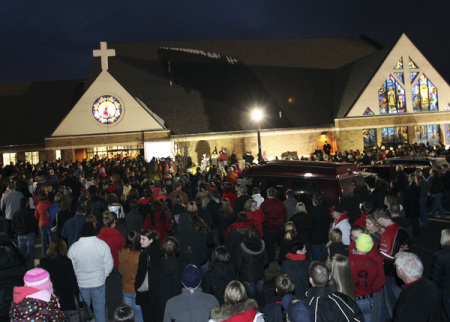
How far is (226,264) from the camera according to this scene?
6.23 metres

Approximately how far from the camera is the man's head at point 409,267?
461 cm

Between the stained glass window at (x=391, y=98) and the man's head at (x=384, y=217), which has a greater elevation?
the stained glass window at (x=391, y=98)

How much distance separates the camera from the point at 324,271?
4613 millimetres

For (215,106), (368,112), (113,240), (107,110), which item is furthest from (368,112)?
(113,240)

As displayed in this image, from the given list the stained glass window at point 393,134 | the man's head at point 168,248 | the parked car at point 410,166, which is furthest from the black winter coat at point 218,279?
the stained glass window at point 393,134

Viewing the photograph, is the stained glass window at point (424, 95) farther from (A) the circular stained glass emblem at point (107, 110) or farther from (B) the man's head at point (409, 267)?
(B) the man's head at point (409, 267)

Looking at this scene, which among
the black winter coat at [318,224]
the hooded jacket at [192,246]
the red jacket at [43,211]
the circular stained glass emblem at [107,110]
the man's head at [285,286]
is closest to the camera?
the man's head at [285,286]

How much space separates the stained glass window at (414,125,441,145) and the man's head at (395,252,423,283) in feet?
98.5

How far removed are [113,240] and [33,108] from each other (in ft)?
94.3

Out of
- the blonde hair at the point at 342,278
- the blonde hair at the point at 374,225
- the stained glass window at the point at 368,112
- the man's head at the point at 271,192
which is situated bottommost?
the blonde hair at the point at 342,278

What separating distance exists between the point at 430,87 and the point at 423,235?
23.6 meters

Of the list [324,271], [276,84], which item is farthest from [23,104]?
[324,271]

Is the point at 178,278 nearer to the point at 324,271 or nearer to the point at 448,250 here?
the point at 324,271

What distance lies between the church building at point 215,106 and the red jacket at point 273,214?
59.0 feet
